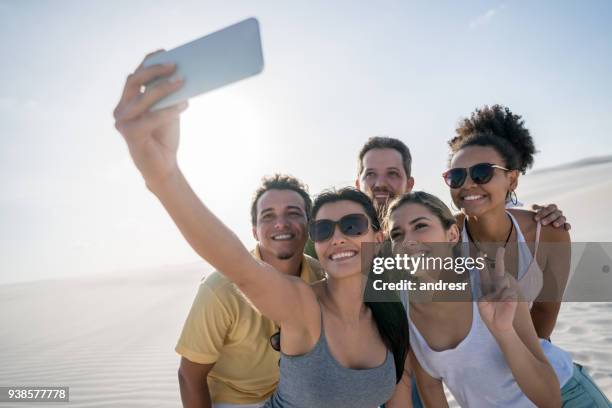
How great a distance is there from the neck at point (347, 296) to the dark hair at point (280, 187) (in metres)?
0.98

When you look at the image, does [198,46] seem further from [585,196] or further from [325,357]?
[585,196]

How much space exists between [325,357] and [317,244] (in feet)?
2.33

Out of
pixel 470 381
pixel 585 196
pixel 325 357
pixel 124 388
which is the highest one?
pixel 585 196

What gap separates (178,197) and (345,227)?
1.31 metres

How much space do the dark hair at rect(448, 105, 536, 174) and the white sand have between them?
8.75 ft

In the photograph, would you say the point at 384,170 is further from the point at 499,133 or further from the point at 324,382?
the point at 324,382

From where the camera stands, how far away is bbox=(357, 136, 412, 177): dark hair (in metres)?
4.48

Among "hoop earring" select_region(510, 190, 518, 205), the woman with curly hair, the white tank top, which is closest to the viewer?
the white tank top

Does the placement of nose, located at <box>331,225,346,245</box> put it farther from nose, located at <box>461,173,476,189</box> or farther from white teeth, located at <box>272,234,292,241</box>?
nose, located at <box>461,173,476,189</box>

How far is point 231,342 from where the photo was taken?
3055mm

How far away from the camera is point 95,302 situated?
16109 mm

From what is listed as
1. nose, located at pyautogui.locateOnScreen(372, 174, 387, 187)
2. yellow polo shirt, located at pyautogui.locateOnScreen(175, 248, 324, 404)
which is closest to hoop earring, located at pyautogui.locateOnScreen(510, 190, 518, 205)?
nose, located at pyautogui.locateOnScreen(372, 174, 387, 187)

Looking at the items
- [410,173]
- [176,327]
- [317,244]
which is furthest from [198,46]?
[176,327]

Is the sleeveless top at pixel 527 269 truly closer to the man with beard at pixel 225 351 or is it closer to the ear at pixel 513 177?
the ear at pixel 513 177
